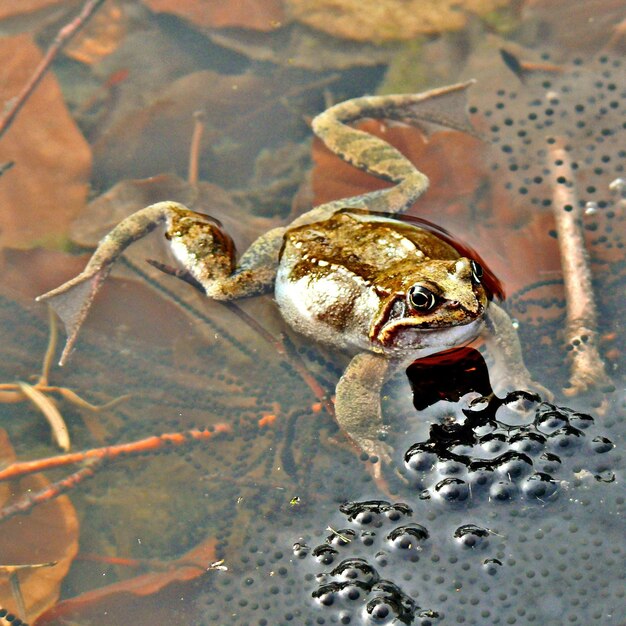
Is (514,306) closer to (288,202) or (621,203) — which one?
(621,203)

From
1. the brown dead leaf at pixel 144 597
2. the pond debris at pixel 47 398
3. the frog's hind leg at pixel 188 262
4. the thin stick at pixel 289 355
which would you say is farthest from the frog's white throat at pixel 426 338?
the pond debris at pixel 47 398

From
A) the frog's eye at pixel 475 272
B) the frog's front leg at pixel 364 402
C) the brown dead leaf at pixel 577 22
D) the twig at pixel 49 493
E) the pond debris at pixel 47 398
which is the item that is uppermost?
the brown dead leaf at pixel 577 22

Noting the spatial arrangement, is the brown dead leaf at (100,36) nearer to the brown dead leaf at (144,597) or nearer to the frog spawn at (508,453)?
the brown dead leaf at (144,597)

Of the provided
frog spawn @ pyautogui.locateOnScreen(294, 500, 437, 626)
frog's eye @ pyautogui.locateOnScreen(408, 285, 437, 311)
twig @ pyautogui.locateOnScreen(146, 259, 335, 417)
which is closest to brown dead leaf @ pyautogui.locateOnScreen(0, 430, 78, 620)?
frog spawn @ pyautogui.locateOnScreen(294, 500, 437, 626)

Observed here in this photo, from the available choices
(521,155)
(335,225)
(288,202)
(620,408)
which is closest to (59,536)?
(335,225)

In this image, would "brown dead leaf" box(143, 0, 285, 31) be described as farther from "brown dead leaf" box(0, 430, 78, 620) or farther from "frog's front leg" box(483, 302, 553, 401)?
"brown dead leaf" box(0, 430, 78, 620)

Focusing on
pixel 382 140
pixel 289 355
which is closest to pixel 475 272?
pixel 289 355
